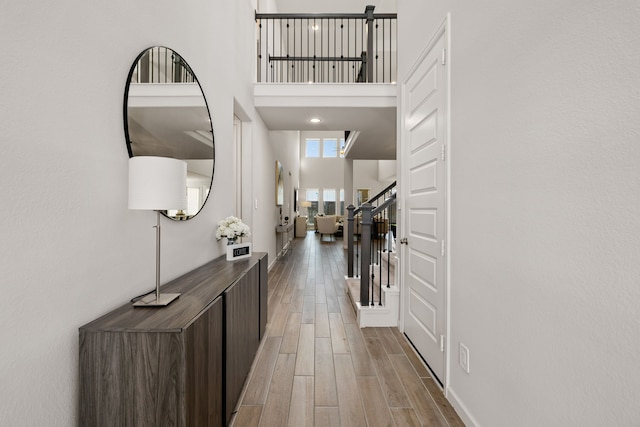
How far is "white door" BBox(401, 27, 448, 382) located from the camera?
1.99 meters

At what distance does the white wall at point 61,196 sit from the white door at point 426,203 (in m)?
1.83

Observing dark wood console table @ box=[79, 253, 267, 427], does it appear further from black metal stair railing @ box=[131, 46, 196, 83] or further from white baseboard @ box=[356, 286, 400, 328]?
white baseboard @ box=[356, 286, 400, 328]

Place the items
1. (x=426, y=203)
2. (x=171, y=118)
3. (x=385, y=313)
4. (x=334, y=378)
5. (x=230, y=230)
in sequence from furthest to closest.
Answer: (x=385, y=313) < (x=230, y=230) < (x=426, y=203) < (x=334, y=378) < (x=171, y=118)

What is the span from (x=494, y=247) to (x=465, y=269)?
32cm

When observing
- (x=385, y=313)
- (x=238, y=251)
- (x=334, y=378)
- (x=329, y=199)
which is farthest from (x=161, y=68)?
(x=329, y=199)

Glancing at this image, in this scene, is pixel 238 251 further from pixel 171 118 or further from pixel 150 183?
pixel 150 183

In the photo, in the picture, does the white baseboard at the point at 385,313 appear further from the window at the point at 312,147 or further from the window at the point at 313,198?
the window at the point at 312,147

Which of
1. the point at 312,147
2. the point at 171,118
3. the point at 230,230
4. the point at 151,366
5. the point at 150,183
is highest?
the point at 312,147

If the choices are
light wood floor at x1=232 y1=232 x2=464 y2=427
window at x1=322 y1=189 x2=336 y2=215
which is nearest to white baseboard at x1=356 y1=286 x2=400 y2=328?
light wood floor at x1=232 y1=232 x2=464 y2=427

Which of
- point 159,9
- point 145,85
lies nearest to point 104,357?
point 145,85

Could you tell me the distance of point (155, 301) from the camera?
52.1 inches

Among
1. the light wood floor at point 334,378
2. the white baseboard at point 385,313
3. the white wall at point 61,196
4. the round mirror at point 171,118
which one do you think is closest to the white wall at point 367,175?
the light wood floor at point 334,378

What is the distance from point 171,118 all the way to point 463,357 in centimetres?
226

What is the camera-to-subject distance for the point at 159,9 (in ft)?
5.41
